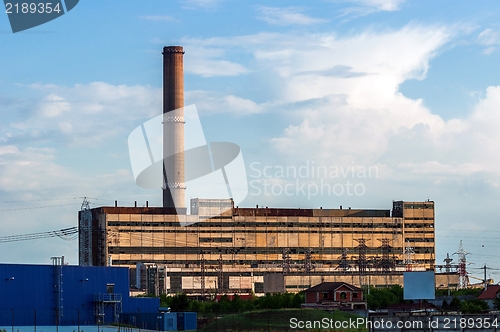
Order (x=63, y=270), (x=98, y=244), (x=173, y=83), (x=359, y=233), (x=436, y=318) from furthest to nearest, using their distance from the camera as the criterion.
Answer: (x=359, y=233) → (x=98, y=244) → (x=173, y=83) → (x=63, y=270) → (x=436, y=318)

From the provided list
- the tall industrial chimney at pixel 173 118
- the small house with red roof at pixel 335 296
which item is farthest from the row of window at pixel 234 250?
the small house with red roof at pixel 335 296

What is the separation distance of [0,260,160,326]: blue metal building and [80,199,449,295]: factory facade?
60247 mm

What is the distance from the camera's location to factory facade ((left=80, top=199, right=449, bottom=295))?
136 metres

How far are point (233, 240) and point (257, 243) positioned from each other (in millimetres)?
4281

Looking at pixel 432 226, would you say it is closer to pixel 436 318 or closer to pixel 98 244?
pixel 98 244

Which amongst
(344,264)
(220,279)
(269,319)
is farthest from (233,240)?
(269,319)

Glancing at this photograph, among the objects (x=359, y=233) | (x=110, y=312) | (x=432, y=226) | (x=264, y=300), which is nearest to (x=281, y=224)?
(x=359, y=233)

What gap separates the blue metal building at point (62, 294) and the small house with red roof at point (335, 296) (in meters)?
21.2

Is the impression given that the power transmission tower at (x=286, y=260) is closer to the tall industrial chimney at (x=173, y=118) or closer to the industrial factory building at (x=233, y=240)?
the industrial factory building at (x=233, y=240)

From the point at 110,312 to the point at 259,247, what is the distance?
82.9 meters

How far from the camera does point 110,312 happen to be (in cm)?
6662

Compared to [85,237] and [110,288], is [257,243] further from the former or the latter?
[110,288]

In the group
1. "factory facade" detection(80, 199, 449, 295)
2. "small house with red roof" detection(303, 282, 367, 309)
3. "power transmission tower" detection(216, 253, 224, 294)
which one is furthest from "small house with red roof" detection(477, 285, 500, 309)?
"power transmission tower" detection(216, 253, 224, 294)

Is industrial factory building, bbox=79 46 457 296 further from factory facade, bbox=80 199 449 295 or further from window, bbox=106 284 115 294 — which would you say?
window, bbox=106 284 115 294
